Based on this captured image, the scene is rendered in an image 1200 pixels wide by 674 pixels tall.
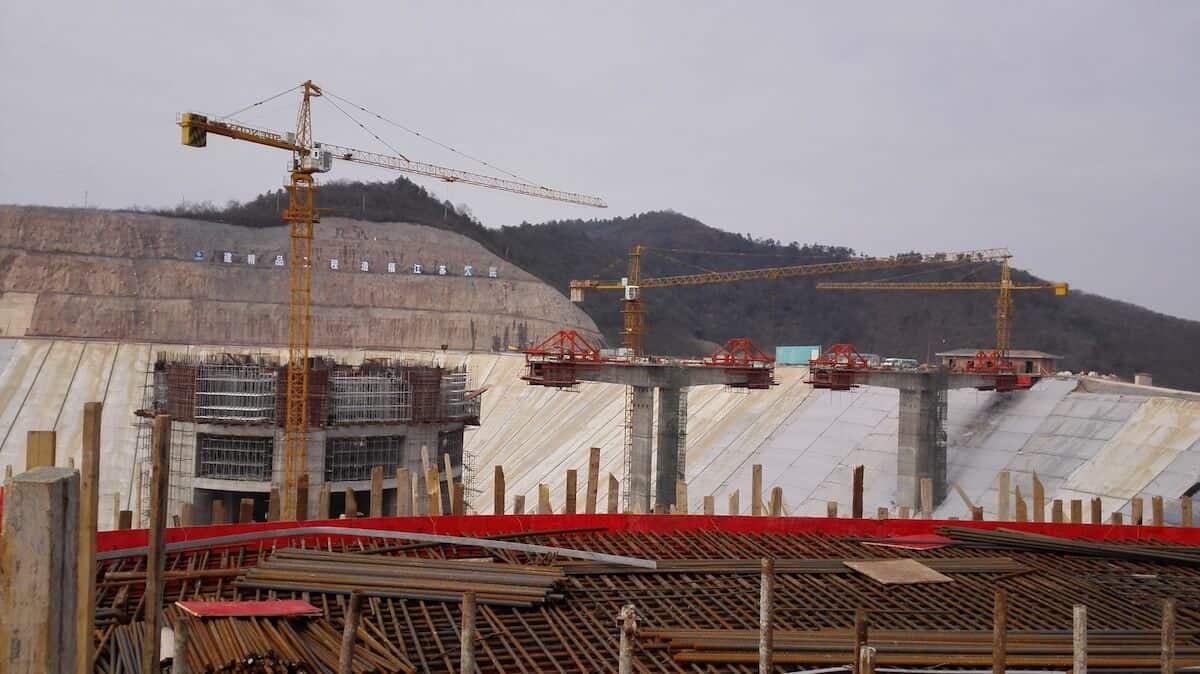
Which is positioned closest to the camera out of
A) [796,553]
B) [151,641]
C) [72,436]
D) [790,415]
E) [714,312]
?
[151,641]

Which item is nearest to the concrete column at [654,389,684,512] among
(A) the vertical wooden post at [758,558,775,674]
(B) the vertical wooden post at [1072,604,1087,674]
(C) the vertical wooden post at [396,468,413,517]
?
(C) the vertical wooden post at [396,468,413,517]

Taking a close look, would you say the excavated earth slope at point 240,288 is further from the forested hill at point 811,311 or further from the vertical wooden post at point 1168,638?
the vertical wooden post at point 1168,638

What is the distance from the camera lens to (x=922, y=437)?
1503 inches

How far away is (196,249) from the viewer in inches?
3637

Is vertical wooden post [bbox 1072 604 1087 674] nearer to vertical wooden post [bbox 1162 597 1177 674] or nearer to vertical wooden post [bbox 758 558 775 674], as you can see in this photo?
vertical wooden post [bbox 1162 597 1177 674]

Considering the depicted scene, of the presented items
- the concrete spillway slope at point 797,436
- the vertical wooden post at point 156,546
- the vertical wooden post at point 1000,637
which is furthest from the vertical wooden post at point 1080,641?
the concrete spillway slope at point 797,436

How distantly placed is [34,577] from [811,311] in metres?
143

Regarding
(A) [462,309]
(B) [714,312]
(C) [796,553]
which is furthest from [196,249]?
(C) [796,553]

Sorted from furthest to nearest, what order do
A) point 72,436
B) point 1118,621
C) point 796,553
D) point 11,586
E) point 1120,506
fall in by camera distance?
point 72,436
point 1120,506
point 796,553
point 1118,621
point 11,586

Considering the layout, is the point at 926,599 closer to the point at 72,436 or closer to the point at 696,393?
the point at 696,393

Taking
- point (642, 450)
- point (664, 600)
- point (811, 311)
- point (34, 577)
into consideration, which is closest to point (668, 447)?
point (642, 450)

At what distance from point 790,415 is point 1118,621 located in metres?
34.9

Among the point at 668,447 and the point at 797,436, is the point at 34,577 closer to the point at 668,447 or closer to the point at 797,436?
the point at 668,447

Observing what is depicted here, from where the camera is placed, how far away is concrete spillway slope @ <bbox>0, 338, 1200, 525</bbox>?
113ft
